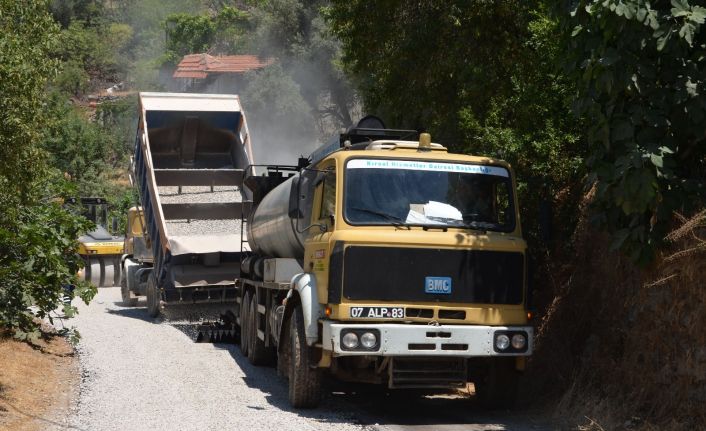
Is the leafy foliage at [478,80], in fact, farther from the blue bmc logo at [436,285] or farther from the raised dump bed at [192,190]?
the raised dump bed at [192,190]

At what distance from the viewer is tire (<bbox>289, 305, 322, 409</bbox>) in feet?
33.2

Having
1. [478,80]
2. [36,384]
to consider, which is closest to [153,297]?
[36,384]

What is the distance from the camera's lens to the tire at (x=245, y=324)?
14.7m

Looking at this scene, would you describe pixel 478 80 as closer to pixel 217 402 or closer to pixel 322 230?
pixel 322 230

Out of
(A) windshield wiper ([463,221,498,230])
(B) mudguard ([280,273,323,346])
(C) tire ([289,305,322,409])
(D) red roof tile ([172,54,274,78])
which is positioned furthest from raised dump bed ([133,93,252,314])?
(D) red roof tile ([172,54,274,78])

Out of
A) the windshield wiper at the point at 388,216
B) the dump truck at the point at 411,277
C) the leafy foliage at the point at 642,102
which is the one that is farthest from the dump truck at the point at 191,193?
the leafy foliage at the point at 642,102

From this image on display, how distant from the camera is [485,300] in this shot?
32.0 ft

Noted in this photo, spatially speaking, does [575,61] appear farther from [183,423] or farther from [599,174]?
[183,423]

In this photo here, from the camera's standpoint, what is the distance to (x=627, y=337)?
32.2 feet

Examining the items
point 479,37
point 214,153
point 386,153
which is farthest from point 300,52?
point 386,153

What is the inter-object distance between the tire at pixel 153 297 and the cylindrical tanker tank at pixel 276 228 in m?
5.52

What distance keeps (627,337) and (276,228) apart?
16.6ft

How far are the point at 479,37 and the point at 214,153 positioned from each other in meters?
7.75

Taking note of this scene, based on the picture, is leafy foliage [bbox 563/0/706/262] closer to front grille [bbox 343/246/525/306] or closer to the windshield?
front grille [bbox 343/246/525/306]
